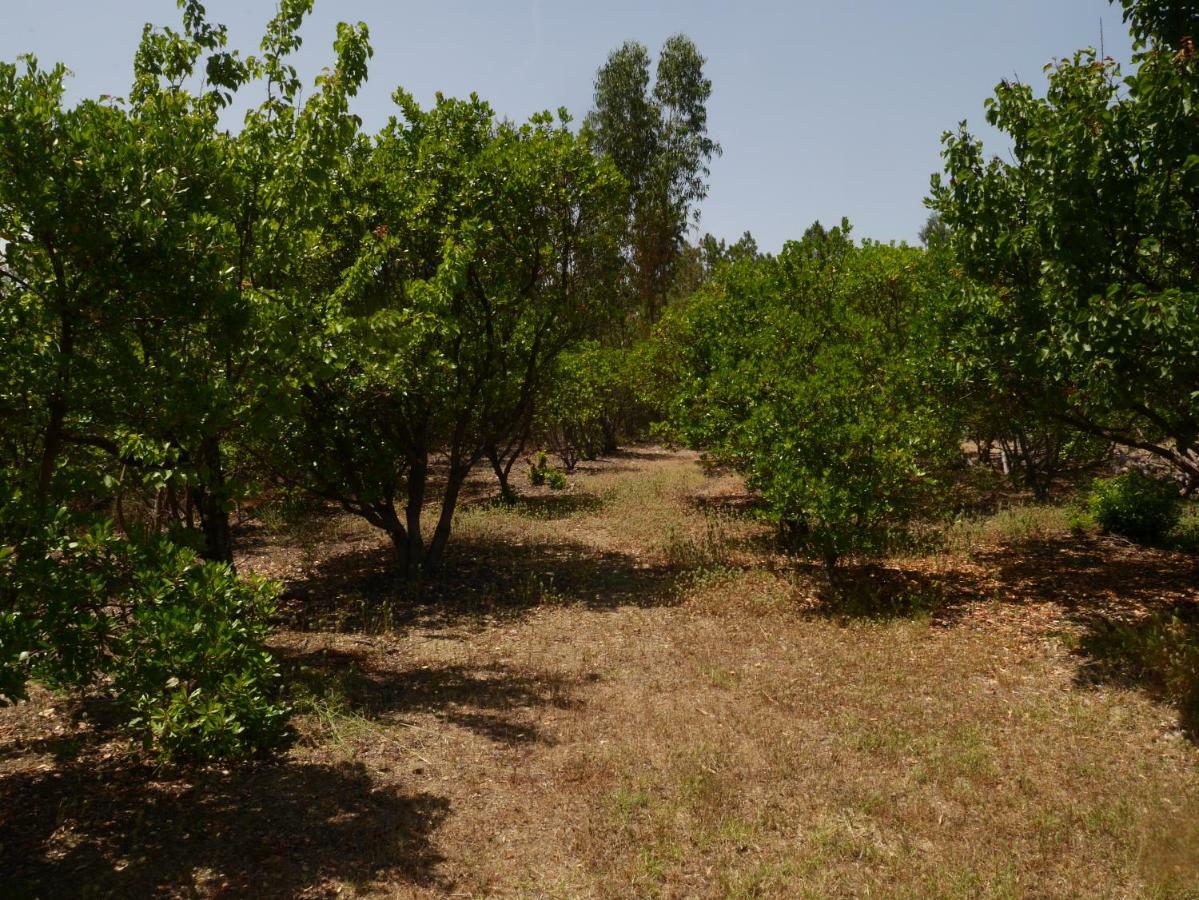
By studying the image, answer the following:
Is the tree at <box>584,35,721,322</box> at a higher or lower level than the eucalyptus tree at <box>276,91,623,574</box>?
higher

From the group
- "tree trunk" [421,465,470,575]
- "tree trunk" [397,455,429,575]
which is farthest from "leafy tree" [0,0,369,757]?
"tree trunk" [421,465,470,575]

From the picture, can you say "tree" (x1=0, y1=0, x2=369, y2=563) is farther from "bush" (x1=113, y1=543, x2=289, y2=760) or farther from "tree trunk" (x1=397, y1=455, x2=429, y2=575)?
"tree trunk" (x1=397, y1=455, x2=429, y2=575)

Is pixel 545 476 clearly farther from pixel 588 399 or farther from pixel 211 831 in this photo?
pixel 211 831

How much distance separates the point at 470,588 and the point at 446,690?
14.4 ft

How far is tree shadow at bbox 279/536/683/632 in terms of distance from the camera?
11586 mm

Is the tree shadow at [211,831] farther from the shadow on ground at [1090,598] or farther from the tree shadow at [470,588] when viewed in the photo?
the shadow on ground at [1090,598]

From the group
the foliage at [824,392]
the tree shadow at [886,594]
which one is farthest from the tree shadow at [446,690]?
the foliage at [824,392]

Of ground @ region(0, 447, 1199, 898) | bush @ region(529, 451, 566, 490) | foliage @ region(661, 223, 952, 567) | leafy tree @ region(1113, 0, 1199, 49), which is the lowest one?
ground @ region(0, 447, 1199, 898)

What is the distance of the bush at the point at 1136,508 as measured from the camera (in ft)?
44.8

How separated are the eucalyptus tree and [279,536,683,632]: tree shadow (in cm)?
87

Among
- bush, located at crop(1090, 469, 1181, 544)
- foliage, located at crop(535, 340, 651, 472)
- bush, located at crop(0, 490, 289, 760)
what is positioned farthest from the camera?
foliage, located at crop(535, 340, 651, 472)

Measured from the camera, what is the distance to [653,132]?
117ft

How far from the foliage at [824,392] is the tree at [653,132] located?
17.7 meters

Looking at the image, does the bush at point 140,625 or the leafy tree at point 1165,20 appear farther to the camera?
the leafy tree at point 1165,20
